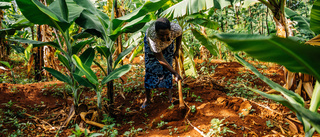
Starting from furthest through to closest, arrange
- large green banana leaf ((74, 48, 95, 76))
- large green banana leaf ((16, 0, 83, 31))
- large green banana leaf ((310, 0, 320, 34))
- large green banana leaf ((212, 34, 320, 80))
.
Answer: large green banana leaf ((74, 48, 95, 76))
large green banana leaf ((16, 0, 83, 31))
large green banana leaf ((310, 0, 320, 34))
large green banana leaf ((212, 34, 320, 80))

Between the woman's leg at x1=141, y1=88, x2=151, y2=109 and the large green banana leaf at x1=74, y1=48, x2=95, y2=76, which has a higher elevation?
the large green banana leaf at x1=74, y1=48, x2=95, y2=76

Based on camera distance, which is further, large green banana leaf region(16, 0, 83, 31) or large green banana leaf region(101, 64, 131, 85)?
large green banana leaf region(101, 64, 131, 85)

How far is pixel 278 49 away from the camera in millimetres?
881

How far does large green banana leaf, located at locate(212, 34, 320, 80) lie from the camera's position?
0.80 metres

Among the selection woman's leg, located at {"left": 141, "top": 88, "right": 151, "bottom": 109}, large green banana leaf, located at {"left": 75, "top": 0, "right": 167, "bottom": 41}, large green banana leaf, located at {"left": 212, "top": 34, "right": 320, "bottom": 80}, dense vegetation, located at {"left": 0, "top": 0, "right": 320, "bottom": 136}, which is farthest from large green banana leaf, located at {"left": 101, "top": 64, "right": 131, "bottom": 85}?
large green banana leaf, located at {"left": 212, "top": 34, "right": 320, "bottom": 80}

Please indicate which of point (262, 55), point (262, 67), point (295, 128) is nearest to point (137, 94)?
point (295, 128)

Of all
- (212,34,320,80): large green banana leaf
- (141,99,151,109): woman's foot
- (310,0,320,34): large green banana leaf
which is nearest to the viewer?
(212,34,320,80): large green banana leaf

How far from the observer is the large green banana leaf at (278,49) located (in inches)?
31.4

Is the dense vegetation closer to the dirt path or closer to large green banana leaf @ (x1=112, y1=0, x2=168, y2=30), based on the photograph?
large green banana leaf @ (x1=112, y1=0, x2=168, y2=30)

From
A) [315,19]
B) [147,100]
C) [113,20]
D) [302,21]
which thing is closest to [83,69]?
[113,20]

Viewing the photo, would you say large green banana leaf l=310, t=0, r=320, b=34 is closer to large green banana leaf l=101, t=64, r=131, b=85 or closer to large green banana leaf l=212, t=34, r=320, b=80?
large green banana leaf l=212, t=34, r=320, b=80

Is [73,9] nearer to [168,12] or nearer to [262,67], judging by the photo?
[168,12]

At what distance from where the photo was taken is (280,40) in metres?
0.83

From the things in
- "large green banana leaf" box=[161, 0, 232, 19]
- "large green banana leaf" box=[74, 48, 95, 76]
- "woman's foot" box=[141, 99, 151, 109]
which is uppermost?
"large green banana leaf" box=[161, 0, 232, 19]
